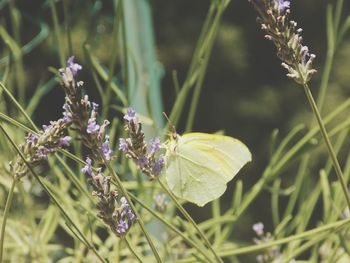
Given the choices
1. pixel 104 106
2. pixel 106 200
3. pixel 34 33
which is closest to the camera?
pixel 106 200

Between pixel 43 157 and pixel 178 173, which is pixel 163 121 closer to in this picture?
pixel 178 173

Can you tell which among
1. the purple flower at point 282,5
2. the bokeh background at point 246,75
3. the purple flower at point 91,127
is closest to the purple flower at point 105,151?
the purple flower at point 91,127

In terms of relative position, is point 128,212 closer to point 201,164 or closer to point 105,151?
point 105,151

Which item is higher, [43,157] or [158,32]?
[43,157]

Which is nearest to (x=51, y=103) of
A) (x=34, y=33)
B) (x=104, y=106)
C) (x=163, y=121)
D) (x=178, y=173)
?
(x=34, y=33)

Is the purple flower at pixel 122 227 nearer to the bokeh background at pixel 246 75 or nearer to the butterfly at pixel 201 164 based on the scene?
the butterfly at pixel 201 164

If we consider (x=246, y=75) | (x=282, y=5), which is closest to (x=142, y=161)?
(x=282, y=5)
